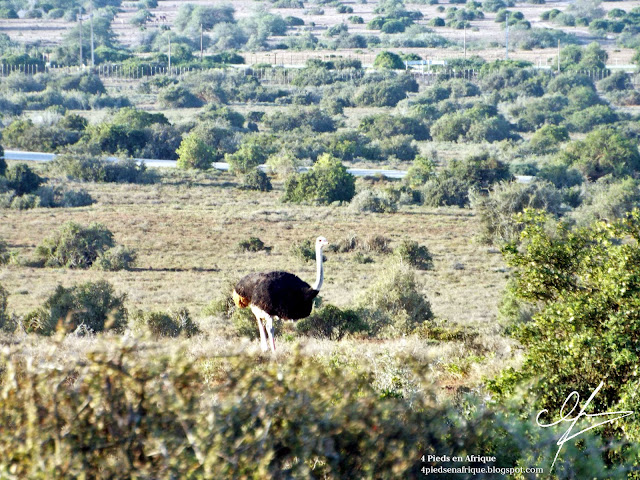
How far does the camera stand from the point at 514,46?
91.8m

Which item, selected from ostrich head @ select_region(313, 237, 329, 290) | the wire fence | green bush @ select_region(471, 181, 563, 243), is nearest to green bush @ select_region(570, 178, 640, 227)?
green bush @ select_region(471, 181, 563, 243)

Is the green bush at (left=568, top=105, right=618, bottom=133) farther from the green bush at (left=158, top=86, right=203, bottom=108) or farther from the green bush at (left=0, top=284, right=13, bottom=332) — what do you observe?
the green bush at (left=0, top=284, right=13, bottom=332)

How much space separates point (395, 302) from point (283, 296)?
5.63 m

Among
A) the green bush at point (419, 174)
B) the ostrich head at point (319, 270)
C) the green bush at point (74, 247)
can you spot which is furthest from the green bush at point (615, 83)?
the ostrich head at point (319, 270)

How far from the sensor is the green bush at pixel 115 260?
2042 cm

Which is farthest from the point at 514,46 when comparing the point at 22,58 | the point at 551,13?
the point at 22,58

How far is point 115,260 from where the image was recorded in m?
20.5

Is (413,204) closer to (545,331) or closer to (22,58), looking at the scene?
(545,331)

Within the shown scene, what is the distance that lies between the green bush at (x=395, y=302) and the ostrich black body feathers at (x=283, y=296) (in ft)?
14.1

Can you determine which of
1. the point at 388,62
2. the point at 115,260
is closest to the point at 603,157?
the point at 115,260

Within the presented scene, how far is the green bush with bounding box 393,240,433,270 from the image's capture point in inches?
843

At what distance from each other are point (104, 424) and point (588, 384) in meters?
4.10

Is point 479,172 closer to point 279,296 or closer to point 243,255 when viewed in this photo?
point 243,255

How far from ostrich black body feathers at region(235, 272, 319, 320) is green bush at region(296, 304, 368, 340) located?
2831mm
